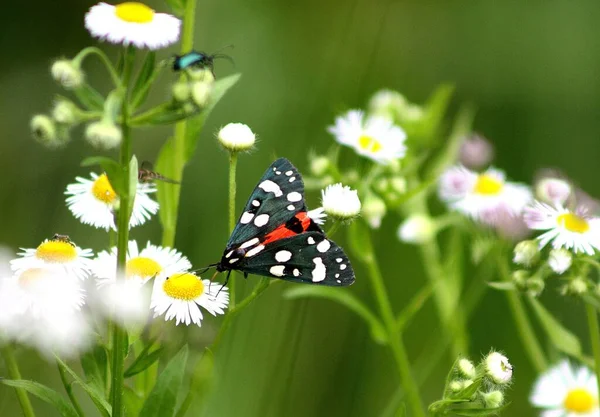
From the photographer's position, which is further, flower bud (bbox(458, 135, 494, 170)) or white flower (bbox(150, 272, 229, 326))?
flower bud (bbox(458, 135, 494, 170))

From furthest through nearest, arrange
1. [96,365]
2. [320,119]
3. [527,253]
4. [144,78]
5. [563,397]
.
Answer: [320,119] < [563,397] < [527,253] < [96,365] < [144,78]

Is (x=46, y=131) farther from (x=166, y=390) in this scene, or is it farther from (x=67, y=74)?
(x=166, y=390)

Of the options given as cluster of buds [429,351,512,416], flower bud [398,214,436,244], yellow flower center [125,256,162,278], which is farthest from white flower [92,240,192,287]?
flower bud [398,214,436,244]

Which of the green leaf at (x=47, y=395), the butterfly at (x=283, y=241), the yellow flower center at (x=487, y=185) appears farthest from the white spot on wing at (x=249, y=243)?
the yellow flower center at (x=487, y=185)

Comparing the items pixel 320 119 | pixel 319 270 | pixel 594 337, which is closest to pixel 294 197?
pixel 319 270

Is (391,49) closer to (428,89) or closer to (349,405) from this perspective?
(428,89)

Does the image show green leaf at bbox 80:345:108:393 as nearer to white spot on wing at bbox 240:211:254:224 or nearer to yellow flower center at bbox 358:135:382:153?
white spot on wing at bbox 240:211:254:224
